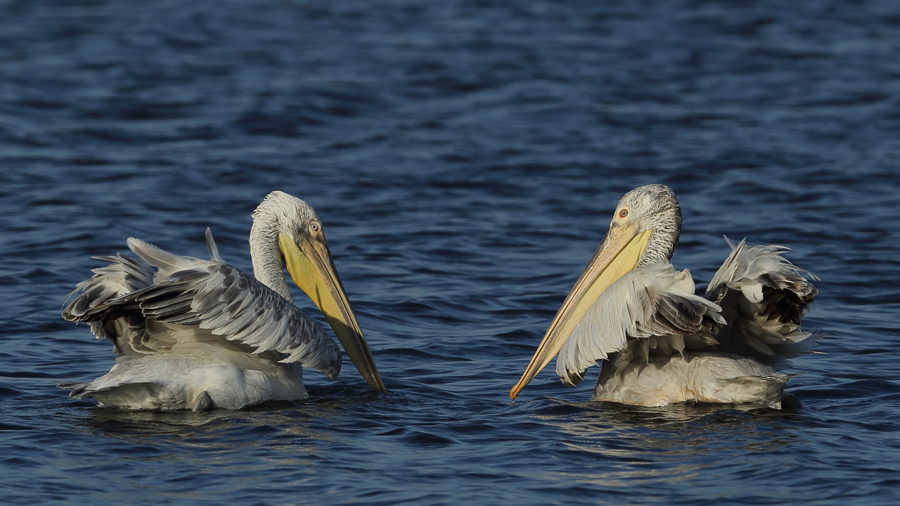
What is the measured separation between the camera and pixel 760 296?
563 centimetres

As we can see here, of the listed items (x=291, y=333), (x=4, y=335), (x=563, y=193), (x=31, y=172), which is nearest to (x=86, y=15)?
(x=31, y=172)

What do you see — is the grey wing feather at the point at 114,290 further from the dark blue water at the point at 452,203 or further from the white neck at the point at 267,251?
the white neck at the point at 267,251

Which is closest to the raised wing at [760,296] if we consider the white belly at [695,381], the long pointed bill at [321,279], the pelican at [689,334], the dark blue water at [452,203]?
the pelican at [689,334]

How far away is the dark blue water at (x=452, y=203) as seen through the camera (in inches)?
202

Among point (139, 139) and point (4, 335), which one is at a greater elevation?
point (139, 139)

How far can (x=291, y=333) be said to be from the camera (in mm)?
6125

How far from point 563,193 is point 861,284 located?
3.33 meters

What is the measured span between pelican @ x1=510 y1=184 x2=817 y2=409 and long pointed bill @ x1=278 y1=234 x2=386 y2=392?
3.34 ft

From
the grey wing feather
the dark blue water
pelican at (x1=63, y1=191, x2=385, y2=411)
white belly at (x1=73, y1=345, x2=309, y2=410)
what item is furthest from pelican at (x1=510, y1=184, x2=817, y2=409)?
the grey wing feather

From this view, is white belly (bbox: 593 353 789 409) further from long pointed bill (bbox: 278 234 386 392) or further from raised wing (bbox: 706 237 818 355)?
long pointed bill (bbox: 278 234 386 392)

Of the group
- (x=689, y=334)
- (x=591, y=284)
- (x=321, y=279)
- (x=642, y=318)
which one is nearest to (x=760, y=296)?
(x=689, y=334)

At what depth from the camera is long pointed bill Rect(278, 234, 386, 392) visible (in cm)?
678

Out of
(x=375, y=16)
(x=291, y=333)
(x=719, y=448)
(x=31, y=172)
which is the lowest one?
(x=719, y=448)

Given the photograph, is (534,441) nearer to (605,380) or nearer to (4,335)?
(605,380)
